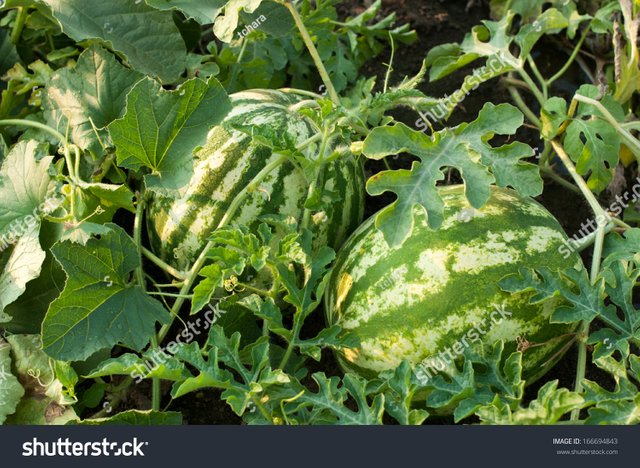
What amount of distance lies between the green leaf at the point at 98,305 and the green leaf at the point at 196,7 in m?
0.71

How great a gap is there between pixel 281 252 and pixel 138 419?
54cm

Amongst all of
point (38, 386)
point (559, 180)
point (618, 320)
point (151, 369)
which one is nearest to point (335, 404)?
point (151, 369)

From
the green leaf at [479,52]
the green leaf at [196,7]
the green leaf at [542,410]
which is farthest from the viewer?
the green leaf at [479,52]

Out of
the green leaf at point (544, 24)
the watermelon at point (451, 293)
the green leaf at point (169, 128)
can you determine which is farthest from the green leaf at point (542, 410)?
the green leaf at point (544, 24)

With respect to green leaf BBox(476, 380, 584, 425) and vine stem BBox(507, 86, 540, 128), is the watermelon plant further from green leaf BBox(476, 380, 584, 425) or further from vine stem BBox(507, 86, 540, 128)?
vine stem BBox(507, 86, 540, 128)

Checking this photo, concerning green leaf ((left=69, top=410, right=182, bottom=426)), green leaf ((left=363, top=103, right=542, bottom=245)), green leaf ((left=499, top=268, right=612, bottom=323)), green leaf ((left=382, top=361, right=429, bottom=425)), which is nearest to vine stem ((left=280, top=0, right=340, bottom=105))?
green leaf ((left=363, top=103, right=542, bottom=245))

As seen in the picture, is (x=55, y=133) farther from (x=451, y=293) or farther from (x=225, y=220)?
(x=451, y=293)

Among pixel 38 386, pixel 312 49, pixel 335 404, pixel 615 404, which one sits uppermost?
pixel 312 49

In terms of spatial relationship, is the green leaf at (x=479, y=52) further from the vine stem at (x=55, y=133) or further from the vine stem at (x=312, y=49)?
the vine stem at (x=55, y=133)

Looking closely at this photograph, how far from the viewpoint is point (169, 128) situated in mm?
2234

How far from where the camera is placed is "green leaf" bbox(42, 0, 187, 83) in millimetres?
2594

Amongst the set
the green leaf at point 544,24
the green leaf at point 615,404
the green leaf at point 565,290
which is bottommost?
the green leaf at point 615,404

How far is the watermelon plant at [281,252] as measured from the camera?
2.05m

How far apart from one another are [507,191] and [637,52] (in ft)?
2.34
